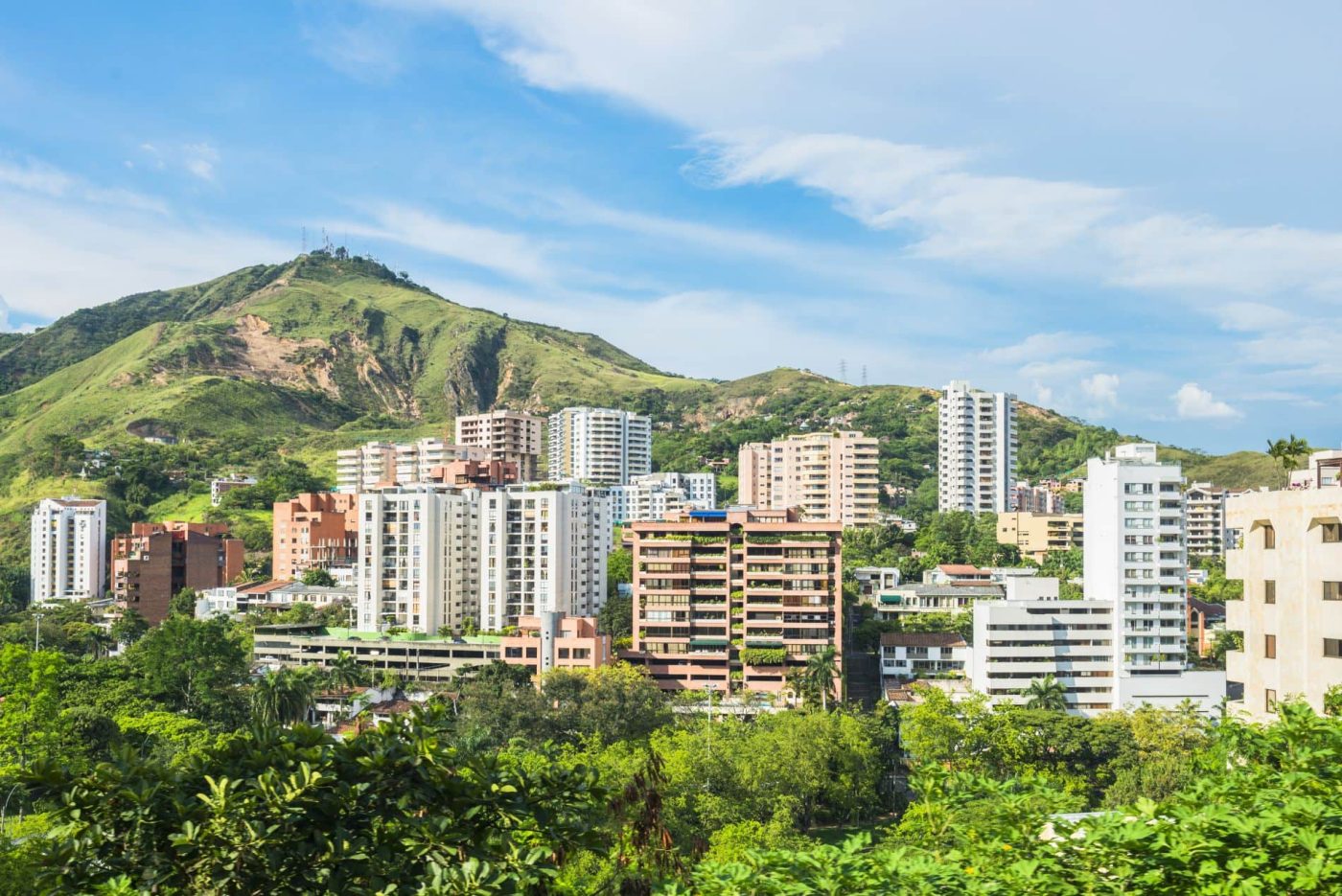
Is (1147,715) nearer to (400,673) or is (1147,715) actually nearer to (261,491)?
(400,673)

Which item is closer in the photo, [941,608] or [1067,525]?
[941,608]

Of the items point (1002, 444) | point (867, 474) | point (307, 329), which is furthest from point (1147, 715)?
point (307, 329)

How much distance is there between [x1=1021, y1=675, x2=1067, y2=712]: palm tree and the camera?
110 feet

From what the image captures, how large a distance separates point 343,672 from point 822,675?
16485mm

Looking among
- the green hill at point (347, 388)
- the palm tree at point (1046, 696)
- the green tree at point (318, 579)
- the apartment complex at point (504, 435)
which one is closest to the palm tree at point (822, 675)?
the palm tree at point (1046, 696)

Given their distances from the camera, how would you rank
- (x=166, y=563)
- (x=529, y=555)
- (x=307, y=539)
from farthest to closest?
(x=307, y=539) → (x=166, y=563) → (x=529, y=555)

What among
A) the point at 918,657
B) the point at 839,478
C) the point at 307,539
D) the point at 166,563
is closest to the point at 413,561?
the point at 307,539

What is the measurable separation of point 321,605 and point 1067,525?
4459 centimetres

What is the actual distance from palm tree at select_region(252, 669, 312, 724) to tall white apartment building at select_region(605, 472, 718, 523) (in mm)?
42158

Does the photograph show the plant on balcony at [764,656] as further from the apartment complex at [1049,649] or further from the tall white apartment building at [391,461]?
the tall white apartment building at [391,461]

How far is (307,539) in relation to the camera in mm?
58938

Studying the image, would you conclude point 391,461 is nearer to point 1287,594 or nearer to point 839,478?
point 839,478

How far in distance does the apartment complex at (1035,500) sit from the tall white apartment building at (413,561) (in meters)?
47.4

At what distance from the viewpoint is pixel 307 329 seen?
128000mm
